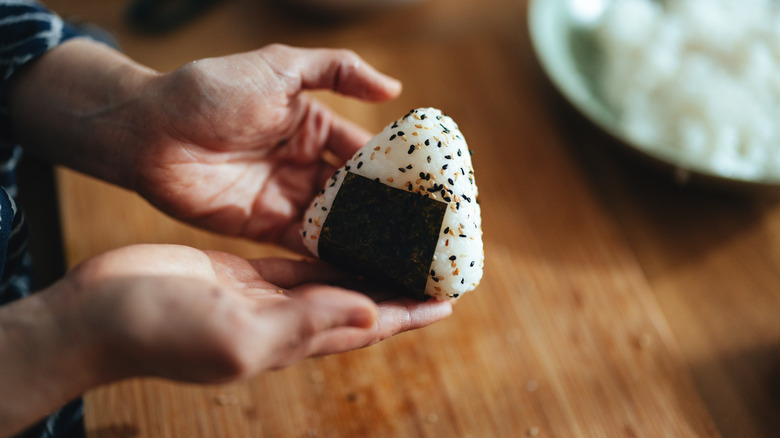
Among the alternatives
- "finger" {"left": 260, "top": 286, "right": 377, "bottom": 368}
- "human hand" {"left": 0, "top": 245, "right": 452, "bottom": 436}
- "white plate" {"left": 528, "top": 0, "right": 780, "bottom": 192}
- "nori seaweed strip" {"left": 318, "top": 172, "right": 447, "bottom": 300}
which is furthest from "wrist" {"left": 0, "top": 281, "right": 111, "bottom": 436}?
"white plate" {"left": 528, "top": 0, "right": 780, "bottom": 192}

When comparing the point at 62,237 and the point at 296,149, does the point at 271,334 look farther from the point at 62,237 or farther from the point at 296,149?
the point at 62,237

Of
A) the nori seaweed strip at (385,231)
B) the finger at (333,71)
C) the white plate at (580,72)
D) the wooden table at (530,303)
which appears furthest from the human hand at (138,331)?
the white plate at (580,72)

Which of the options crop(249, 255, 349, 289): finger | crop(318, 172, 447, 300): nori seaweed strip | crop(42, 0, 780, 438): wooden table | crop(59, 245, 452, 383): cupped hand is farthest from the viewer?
crop(42, 0, 780, 438): wooden table

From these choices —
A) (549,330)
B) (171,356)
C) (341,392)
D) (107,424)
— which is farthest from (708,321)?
(107,424)

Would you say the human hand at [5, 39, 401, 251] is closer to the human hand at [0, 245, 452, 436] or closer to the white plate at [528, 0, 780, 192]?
the human hand at [0, 245, 452, 436]

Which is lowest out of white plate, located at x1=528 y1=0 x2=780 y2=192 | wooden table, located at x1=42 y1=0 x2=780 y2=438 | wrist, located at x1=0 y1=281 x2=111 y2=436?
wooden table, located at x1=42 y1=0 x2=780 y2=438

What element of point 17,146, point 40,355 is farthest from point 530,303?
point 17,146
